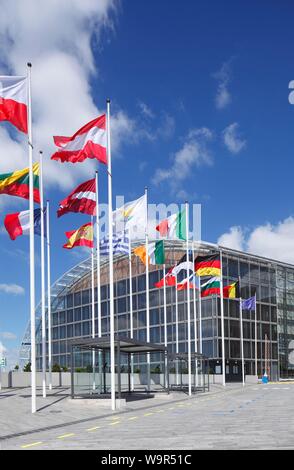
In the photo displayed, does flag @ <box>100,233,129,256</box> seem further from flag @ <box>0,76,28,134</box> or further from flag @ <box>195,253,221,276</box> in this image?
flag @ <box>0,76,28,134</box>

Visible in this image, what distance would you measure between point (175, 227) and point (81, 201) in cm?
976

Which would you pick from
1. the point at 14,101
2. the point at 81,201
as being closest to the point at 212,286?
the point at 81,201

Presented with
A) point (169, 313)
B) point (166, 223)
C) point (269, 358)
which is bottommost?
point (269, 358)

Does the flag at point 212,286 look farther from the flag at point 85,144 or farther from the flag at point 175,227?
the flag at point 85,144

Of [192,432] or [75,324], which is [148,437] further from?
[75,324]

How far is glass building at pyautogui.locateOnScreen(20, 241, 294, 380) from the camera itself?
274 ft

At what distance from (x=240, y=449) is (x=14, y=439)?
750 centimetres

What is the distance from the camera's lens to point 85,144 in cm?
2978

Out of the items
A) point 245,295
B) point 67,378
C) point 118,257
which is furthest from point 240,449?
point 118,257

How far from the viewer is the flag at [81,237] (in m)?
42.0

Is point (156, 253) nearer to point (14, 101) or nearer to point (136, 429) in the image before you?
point (14, 101)

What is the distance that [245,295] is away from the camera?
286 ft

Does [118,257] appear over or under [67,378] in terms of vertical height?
over

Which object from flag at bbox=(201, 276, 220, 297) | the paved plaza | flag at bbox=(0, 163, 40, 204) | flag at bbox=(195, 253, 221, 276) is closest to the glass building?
flag at bbox=(201, 276, 220, 297)
